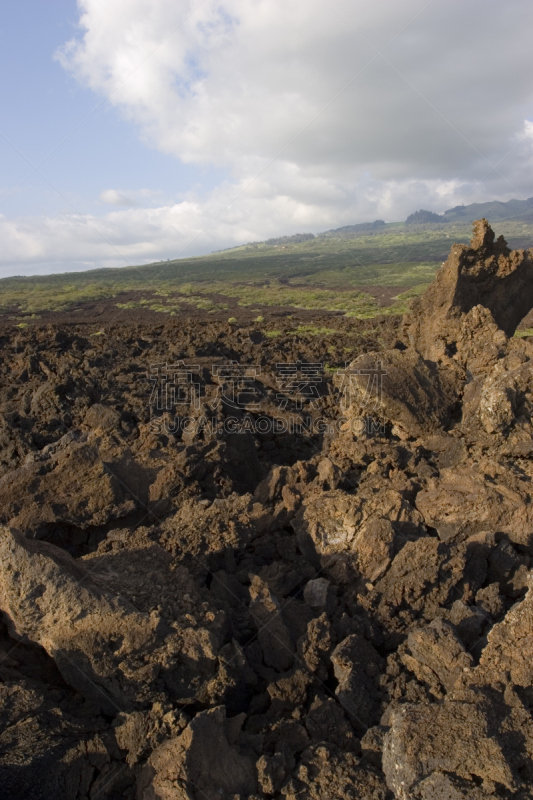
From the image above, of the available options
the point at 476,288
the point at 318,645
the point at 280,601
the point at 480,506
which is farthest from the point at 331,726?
the point at 476,288

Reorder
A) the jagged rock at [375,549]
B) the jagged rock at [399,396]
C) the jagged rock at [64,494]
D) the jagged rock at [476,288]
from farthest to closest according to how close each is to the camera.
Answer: the jagged rock at [476,288]
the jagged rock at [399,396]
the jagged rock at [64,494]
the jagged rock at [375,549]

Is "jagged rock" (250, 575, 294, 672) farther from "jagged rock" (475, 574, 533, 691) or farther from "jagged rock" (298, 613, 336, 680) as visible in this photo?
"jagged rock" (475, 574, 533, 691)

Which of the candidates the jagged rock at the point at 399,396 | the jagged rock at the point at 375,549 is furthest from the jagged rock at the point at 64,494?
the jagged rock at the point at 399,396

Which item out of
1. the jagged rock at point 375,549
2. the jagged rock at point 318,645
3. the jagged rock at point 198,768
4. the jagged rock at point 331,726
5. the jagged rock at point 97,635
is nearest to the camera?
the jagged rock at point 198,768

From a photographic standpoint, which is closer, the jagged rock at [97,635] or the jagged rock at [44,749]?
the jagged rock at [44,749]

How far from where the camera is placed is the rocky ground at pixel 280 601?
9.40ft

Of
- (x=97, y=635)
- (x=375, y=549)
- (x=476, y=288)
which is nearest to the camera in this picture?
(x=97, y=635)

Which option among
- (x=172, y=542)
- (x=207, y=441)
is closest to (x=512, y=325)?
(x=207, y=441)

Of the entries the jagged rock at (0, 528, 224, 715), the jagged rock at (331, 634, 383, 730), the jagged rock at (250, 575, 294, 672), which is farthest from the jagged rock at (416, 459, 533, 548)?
the jagged rock at (0, 528, 224, 715)

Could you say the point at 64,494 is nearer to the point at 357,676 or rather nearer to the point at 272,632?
the point at 272,632

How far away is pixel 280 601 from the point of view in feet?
13.7

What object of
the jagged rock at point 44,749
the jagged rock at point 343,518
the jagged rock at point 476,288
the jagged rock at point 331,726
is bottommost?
the jagged rock at point 331,726

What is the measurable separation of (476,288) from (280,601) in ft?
28.3

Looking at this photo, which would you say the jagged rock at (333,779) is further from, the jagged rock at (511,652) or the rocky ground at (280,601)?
the jagged rock at (511,652)
